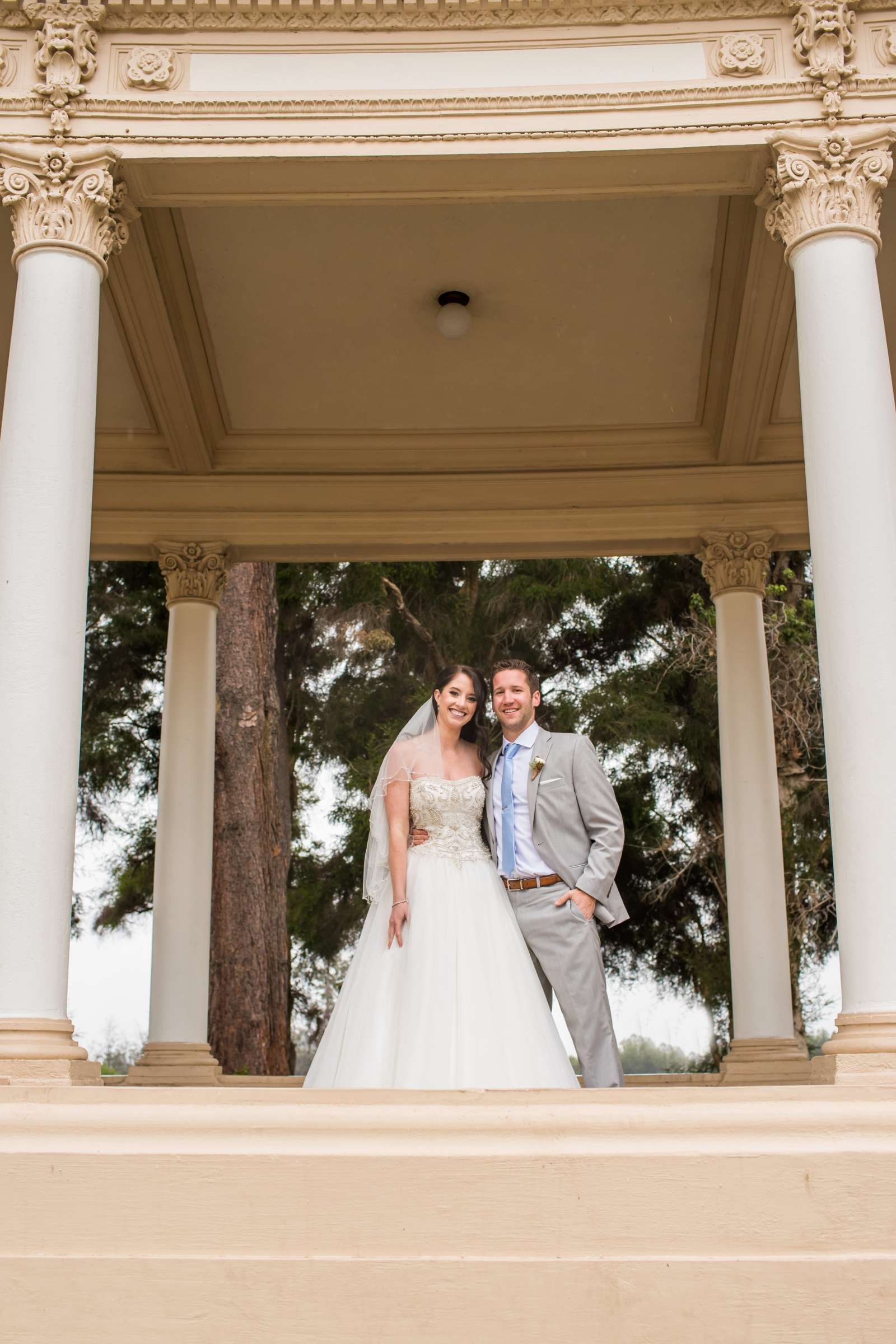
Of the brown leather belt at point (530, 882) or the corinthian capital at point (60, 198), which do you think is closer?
the brown leather belt at point (530, 882)

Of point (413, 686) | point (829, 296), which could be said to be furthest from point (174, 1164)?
point (413, 686)

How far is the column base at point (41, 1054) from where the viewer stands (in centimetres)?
773

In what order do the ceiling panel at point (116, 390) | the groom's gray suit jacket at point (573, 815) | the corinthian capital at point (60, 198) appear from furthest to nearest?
the ceiling panel at point (116, 390) < the corinthian capital at point (60, 198) < the groom's gray suit jacket at point (573, 815)

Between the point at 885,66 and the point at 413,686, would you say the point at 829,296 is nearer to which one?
the point at 885,66

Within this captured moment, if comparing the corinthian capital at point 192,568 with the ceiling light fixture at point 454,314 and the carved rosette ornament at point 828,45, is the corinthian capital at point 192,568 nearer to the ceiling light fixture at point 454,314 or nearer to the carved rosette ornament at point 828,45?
the ceiling light fixture at point 454,314

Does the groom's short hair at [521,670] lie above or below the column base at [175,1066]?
above

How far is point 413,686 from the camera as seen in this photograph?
27656 mm

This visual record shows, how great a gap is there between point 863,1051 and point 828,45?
6785 mm

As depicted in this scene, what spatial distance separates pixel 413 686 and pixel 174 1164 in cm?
2117

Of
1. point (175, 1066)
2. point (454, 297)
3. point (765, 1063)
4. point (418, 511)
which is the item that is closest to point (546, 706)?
point (418, 511)

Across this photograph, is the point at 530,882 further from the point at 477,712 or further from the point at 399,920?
the point at 477,712

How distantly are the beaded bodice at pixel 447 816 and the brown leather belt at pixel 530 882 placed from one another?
0.21 m

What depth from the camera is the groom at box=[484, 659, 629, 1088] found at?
8.84 m

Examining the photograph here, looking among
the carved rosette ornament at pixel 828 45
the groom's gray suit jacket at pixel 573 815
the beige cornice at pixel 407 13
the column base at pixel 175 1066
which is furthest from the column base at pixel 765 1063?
the beige cornice at pixel 407 13
